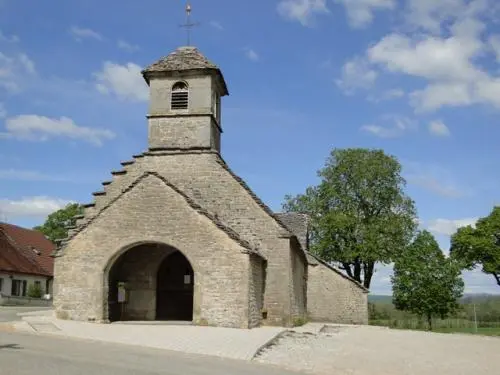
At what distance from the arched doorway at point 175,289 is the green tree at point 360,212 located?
74.5 ft

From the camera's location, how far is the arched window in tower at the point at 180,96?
25.6 meters

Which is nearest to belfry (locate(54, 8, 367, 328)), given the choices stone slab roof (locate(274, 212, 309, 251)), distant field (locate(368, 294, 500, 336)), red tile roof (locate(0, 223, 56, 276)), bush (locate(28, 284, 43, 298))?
stone slab roof (locate(274, 212, 309, 251))

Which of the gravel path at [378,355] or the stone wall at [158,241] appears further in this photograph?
the stone wall at [158,241]

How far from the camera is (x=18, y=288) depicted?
4216 centimetres

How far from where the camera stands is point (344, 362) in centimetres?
1409

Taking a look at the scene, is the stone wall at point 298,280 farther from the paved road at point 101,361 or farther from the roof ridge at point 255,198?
the paved road at point 101,361

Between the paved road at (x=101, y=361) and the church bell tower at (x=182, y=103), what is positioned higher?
the church bell tower at (x=182, y=103)

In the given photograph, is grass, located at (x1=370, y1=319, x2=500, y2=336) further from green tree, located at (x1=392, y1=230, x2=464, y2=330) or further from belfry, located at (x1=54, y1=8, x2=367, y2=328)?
belfry, located at (x1=54, y1=8, x2=367, y2=328)

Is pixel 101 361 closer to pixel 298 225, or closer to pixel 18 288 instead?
pixel 298 225

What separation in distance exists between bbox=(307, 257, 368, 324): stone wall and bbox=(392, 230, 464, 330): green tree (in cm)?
508

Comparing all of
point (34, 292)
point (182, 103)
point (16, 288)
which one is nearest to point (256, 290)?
point (182, 103)

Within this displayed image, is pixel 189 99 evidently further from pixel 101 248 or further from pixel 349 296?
pixel 349 296

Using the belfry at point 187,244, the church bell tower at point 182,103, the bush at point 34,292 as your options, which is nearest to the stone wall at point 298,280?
the belfry at point 187,244

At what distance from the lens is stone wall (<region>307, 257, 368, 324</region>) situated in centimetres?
3019
